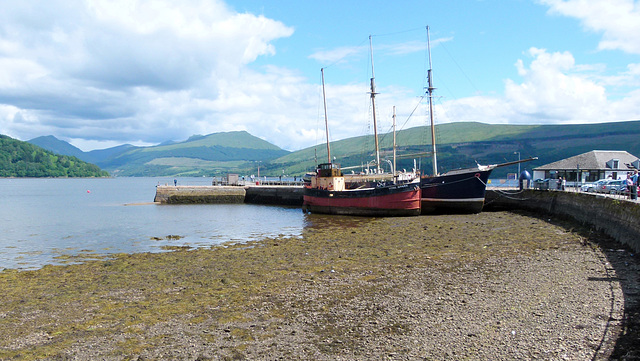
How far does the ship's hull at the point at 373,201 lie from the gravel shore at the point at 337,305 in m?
18.0

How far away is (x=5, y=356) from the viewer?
919 cm

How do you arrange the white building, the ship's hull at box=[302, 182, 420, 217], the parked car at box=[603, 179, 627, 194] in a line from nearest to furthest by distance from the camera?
the parked car at box=[603, 179, 627, 194] < the ship's hull at box=[302, 182, 420, 217] < the white building

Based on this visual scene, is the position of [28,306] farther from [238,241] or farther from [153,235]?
[153,235]

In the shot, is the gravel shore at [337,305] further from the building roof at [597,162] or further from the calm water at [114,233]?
the building roof at [597,162]

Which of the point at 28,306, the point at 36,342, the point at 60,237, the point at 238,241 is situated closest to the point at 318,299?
the point at 36,342

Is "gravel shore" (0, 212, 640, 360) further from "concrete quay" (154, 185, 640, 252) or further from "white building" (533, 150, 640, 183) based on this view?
"white building" (533, 150, 640, 183)

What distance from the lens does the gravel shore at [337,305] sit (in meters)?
9.20

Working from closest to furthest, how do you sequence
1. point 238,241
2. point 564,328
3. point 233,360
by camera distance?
point 233,360
point 564,328
point 238,241

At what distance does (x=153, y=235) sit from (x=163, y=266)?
1402 centimetres

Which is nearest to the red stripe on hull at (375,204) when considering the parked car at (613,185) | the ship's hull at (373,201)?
the ship's hull at (373,201)

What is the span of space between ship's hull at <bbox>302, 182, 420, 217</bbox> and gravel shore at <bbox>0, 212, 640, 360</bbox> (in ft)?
59.1

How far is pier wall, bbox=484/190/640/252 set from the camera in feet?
65.5

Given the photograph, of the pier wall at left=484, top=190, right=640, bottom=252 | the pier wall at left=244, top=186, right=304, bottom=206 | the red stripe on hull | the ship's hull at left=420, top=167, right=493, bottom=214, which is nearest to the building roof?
the pier wall at left=484, top=190, right=640, bottom=252

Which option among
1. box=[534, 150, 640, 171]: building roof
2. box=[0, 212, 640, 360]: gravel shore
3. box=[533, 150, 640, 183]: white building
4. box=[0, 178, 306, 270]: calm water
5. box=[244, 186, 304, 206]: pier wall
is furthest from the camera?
box=[244, 186, 304, 206]: pier wall
